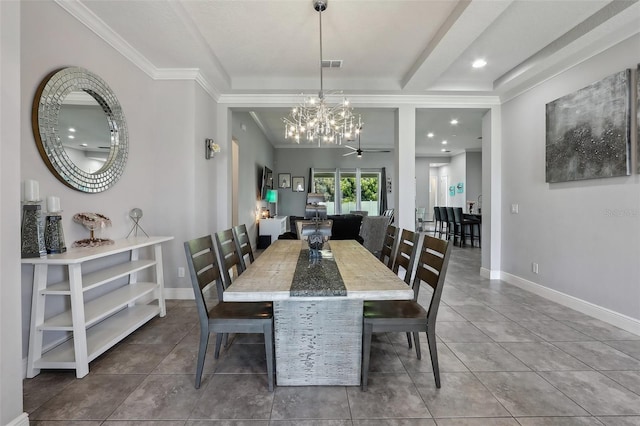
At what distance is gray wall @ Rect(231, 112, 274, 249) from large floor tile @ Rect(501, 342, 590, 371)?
15.3 feet

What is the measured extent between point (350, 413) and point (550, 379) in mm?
1378

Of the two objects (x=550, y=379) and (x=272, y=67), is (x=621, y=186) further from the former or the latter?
(x=272, y=67)

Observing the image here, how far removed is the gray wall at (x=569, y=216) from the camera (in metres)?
2.62

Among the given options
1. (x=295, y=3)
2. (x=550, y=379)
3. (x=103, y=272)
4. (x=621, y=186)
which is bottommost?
(x=550, y=379)

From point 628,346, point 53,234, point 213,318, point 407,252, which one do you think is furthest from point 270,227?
point 628,346

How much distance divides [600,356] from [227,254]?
2.94 m

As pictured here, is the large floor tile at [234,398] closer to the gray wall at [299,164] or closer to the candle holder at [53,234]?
the candle holder at [53,234]

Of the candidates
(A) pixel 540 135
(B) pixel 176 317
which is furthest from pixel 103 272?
→ (A) pixel 540 135

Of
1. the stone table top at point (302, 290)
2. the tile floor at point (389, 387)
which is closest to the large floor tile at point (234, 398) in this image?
the tile floor at point (389, 387)

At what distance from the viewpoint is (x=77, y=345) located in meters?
1.87

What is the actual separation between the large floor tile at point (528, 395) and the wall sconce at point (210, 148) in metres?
3.65

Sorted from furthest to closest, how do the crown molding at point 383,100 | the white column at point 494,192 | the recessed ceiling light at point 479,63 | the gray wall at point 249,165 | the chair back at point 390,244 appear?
the gray wall at point 249,165
the white column at point 494,192
the crown molding at point 383,100
the recessed ceiling light at point 479,63
the chair back at point 390,244

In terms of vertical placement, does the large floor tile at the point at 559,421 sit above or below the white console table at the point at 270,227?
below

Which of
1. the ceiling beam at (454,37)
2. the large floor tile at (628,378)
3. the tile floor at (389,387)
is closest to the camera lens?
the tile floor at (389,387)
